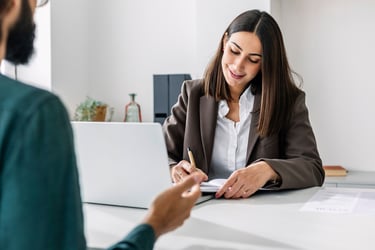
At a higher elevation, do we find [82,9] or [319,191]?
[82,9]

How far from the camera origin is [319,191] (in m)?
1.48

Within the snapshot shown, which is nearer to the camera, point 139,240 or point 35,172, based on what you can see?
point 35,172

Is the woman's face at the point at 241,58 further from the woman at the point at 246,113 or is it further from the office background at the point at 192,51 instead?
the office background at the point at 192,51

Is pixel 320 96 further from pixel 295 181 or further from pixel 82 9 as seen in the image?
pixel 82 9

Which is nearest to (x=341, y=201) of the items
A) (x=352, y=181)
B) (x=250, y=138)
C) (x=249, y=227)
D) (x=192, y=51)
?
(x=249, y=227)

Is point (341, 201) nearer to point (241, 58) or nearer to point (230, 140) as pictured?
point (230, 140)

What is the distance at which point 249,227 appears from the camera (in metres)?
1.00

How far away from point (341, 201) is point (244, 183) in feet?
0.88

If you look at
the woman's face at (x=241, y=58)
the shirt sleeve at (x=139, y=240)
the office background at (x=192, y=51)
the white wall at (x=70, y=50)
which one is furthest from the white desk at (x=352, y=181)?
the shirt sleeve at (x=139, y=240)

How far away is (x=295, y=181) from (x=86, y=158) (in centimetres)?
66

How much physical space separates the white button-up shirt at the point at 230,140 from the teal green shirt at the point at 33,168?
1232 millimetres

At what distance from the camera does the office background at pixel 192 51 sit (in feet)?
9.64

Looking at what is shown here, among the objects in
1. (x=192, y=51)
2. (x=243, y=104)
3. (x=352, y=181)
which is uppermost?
(x=192, y=51)

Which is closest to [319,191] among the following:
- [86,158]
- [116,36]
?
[86,158]
